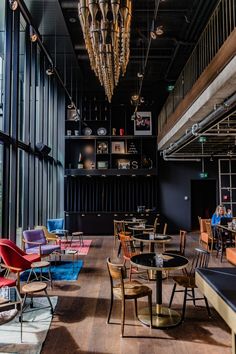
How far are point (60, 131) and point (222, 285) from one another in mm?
10653

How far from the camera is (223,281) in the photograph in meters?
2.81

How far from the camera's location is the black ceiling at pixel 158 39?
7221 mm

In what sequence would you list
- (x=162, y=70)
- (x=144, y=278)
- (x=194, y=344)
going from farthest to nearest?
(x=162, y=70) → (x=144, y=278) → (x=194, y=344)

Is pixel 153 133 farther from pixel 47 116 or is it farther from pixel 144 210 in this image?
pixel 47 116

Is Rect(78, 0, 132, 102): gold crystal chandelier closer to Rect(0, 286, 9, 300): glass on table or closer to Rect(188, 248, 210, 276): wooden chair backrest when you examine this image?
Rect(188, 248, 210, 276): wooden chair backrest

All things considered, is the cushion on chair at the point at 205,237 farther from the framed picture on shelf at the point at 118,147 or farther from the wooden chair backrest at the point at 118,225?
the framed picture on shelf at the point at 118,147

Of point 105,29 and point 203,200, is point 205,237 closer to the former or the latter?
point 203,200

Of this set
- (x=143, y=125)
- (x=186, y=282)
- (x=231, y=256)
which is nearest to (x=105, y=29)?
(x=186, y=282)

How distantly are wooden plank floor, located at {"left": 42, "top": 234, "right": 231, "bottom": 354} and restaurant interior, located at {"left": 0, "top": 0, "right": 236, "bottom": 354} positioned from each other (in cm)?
2

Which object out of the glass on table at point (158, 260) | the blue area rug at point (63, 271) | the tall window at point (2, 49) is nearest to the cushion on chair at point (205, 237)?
the blue area rug at point (63, 271)

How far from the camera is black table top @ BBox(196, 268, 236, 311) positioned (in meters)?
2.38

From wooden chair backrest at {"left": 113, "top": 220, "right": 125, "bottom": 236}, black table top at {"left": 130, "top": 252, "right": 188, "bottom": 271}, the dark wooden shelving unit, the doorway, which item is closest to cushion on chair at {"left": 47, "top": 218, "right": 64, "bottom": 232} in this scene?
wooden chair backrest at {"left": 113, "top": 220, "right": 125, "bottom": 236}

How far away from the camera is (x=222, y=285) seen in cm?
268

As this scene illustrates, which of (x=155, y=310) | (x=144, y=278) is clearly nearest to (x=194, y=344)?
(x=155, y=310)
